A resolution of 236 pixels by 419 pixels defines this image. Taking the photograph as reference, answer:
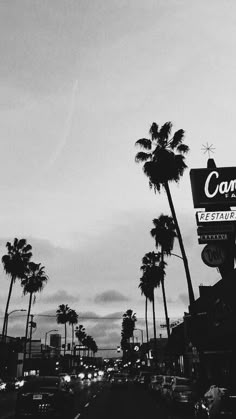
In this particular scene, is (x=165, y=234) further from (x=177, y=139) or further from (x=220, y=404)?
(x=220, y=404)

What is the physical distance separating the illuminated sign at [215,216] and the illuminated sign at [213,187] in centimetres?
128

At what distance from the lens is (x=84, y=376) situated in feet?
268

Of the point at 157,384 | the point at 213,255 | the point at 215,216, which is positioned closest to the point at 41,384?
the point at 215,216

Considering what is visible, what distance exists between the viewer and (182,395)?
821 inches

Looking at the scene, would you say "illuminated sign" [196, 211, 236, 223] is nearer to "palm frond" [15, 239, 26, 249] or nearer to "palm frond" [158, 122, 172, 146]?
"palm frond" [158, 122, 172, 146]

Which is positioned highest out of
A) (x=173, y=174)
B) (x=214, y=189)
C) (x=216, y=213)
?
(x=173, y=174)

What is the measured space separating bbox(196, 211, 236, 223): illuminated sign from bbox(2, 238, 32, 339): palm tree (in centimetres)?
3822

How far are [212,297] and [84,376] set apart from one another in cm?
5667

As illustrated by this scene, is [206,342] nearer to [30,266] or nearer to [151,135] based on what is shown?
[151,135]

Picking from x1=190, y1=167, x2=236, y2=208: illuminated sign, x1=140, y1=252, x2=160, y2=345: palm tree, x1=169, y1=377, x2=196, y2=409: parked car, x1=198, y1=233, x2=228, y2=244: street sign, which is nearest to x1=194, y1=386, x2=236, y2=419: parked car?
x1=169, y1=377, x2=196, y2=409: parked car

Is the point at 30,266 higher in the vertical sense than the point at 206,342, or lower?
higher

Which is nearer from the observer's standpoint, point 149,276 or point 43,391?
point 43,391

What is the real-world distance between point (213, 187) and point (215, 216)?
253cm

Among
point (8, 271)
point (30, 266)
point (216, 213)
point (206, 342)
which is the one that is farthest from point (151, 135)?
point (30, 266)
